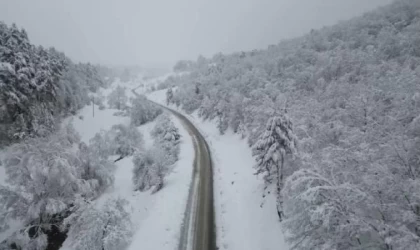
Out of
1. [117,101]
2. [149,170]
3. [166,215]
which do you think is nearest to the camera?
[166,215]

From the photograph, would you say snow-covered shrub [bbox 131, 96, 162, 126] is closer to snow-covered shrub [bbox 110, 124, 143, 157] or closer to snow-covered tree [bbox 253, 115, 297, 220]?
snow-covered shrub [bbox 110, 124, 143, 157]

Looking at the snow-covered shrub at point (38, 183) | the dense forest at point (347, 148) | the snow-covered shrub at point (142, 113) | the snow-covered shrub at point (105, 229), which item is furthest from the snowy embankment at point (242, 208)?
the snow-covered shrub at point (142, 113)

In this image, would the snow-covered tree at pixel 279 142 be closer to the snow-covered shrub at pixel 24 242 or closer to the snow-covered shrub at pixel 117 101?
the snow-covered shrub at pixel 24 242

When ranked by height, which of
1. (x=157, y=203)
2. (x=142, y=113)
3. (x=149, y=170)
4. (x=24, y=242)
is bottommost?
(x=24, y=242)

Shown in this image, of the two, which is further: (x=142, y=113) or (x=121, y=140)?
(x=142, y=113)

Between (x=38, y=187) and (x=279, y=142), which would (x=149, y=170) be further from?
(x=279, y=142)

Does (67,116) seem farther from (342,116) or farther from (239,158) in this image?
(342,116)

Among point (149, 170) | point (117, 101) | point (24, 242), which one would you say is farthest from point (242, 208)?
point (117, 101)
